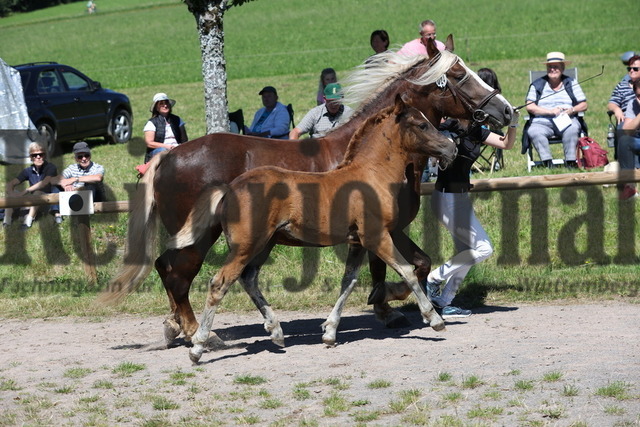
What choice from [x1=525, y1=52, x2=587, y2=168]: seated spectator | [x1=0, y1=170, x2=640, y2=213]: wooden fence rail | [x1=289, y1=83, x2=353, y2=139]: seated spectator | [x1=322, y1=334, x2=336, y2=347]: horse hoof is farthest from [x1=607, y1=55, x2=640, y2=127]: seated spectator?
[x1=322, y1=334, x2=336, y2=347]: horse hoof

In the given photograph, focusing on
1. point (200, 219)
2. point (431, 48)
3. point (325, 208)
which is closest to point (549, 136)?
point (431, 48)

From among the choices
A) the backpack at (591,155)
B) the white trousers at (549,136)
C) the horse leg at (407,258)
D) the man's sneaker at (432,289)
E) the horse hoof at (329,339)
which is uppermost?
the white trousers at (549,136)

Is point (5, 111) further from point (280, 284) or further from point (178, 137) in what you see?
point (280, 284)

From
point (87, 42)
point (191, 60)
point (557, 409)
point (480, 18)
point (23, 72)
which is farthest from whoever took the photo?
point (87, 42)

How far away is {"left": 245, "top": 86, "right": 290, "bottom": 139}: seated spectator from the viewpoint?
466 inches

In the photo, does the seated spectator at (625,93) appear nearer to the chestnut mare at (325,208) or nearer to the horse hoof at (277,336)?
the chestnut mare at (325,208)

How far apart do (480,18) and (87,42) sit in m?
21.4

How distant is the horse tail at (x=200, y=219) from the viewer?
690 cm

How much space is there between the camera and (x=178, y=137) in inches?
443

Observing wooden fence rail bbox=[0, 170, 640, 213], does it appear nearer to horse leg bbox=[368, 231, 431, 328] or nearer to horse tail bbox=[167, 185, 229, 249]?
horse leg bbox=[368, 231, 431, 328]

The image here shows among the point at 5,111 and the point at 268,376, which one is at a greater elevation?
the point at 5,111

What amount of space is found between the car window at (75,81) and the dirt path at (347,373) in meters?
12.0

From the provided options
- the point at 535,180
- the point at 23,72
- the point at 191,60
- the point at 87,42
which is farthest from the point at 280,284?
the point at 87,42

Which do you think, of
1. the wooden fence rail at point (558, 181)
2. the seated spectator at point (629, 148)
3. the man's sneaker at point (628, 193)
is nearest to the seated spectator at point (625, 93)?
the seated spectator at point (629, 148)
